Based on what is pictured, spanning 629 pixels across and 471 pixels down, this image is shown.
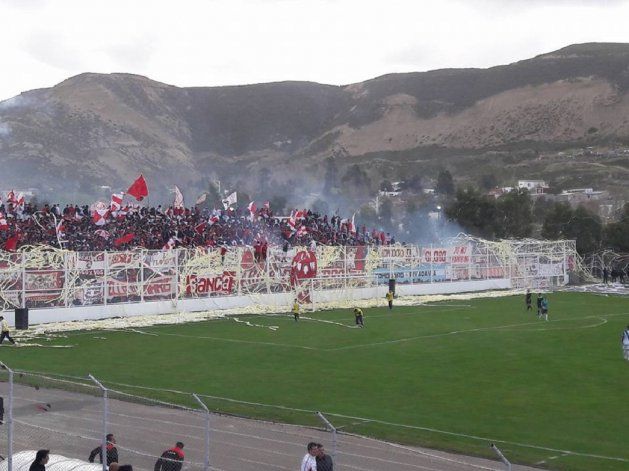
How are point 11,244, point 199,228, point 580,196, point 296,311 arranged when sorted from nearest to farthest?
point 11,244 → point 296,311 → point 199,228 → point 580,196

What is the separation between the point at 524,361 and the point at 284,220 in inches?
1518

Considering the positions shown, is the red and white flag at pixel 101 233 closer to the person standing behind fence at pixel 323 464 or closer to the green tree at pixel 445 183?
the person standing behind fence at pixel 323 464

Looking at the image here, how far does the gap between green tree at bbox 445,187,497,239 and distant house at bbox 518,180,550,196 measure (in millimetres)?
60083

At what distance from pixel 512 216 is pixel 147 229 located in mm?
52201

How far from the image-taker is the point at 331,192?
172 metres

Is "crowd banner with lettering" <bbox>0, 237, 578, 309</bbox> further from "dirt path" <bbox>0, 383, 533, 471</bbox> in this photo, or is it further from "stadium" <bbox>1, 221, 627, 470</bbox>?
"dirt path" <bbox>0, 383, 533, 471</bbox>

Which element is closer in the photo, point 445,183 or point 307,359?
point 307,359

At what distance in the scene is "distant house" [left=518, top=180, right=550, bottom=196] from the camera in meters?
158

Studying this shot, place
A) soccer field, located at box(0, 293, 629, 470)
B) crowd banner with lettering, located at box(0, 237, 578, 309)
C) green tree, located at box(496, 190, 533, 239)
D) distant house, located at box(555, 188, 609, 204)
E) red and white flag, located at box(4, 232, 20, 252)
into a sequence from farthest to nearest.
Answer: distant house, located at box(555, 188, 609, 204)
green tree, located at box(496, 190, 533, 239)
red and white flag, located at box(4, 232, 20, 252)
crowd banner with lettering, located at box(0, 237, 578, 309)
soccer field, located at box(0, 293, 629, 470)

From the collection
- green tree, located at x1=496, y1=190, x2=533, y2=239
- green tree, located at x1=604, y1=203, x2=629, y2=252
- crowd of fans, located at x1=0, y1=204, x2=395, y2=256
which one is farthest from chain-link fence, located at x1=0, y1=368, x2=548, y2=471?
green tree, located at x1=496, y1=190, x2=533, y2=239

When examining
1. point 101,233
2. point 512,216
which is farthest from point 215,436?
point 512,216

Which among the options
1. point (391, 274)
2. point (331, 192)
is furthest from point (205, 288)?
point (331, 192)

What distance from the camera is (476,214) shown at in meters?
98.6

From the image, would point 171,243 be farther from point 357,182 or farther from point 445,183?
point 357,182
